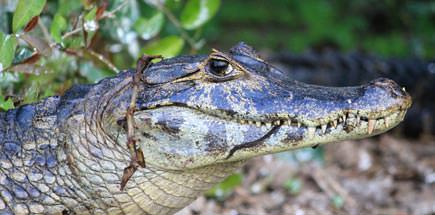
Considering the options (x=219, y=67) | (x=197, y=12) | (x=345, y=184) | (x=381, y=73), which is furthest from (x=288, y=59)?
(x=219, y=67)

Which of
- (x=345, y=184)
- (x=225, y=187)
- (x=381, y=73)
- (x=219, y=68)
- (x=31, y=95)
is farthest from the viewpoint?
(x=381, y=73)

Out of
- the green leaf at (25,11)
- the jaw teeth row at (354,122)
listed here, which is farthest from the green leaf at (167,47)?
the jaw teeth row at (354,122)

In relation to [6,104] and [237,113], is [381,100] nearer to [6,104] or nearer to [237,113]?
[237,113]

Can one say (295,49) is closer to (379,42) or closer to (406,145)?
(379,42)

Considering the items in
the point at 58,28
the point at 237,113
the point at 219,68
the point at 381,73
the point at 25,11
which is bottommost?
the point at 237,113

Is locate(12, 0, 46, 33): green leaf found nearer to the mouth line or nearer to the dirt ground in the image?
the mouth line

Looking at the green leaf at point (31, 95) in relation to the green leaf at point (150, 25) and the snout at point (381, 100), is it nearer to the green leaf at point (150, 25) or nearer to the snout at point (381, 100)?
the green leaf at point (150, 25)

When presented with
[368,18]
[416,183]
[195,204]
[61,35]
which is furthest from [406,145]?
[61,35]
